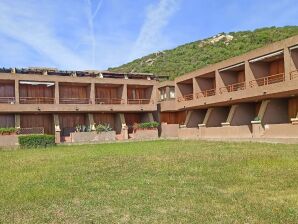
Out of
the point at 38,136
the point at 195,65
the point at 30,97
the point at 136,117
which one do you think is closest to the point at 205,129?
the point at 136,117

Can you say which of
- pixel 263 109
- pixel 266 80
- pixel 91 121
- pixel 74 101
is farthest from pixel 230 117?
pixel 74 101

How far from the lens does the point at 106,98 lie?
4381 centimetres

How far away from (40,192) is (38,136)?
22.3 m

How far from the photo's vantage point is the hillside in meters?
70.7

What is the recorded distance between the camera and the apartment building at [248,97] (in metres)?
26.2

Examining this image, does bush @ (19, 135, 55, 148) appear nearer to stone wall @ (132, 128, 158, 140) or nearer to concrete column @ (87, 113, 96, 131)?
concrete column @ (87, 113, 96, 131)

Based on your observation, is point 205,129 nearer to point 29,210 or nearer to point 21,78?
point 21,78

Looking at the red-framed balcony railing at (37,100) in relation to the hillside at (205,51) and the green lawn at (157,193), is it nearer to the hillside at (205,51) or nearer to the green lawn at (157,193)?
the green lawn at (157,193)

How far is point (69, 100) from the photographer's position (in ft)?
135

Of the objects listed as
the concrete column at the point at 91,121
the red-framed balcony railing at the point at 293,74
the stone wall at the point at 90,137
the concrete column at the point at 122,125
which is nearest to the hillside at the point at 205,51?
the concrete column at the point at 122,125

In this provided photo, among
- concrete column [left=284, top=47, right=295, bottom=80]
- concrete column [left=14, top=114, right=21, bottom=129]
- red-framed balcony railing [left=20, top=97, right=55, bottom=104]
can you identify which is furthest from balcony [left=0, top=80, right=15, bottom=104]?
concrete column [left=284, top=47, right=295, bottom=80]

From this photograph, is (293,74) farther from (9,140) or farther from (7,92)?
(7,92)

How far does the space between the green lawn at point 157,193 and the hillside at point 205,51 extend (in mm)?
57863

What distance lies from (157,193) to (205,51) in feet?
247
